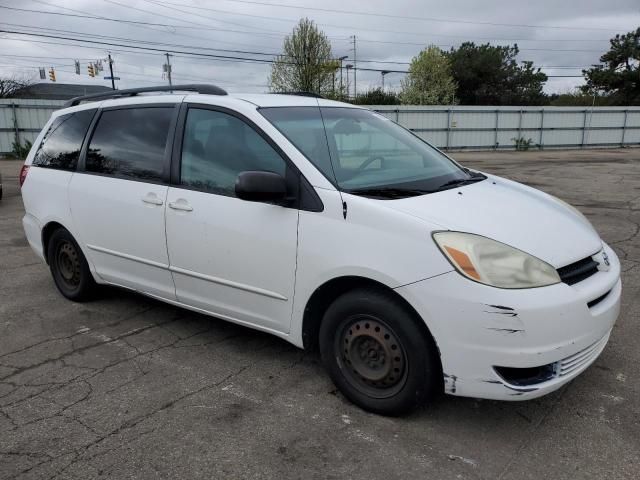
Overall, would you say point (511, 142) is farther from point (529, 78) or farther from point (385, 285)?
point (529, 78)

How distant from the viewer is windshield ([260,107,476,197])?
3244 mm

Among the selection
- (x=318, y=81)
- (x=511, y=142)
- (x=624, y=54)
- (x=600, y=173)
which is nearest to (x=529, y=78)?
(x=624, y=54)

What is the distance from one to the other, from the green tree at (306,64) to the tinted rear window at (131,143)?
115ft

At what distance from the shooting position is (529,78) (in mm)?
62625

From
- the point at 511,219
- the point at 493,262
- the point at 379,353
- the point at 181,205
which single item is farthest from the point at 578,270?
the point at 181,205

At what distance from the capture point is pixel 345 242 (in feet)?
9.57

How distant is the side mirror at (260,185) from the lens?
3.03 m

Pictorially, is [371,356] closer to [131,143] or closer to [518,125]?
[131,143]

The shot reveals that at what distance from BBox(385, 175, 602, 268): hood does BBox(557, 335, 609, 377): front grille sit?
457mm

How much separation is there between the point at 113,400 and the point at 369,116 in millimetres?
2653

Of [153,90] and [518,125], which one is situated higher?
[153,90]

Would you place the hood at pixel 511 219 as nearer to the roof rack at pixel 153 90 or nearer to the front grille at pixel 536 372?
the front grille at pixel 536 372

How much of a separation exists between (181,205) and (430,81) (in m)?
53.7

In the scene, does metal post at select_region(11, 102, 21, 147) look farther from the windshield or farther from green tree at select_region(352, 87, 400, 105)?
green tree at select_region(352, 87, 400, 105)
